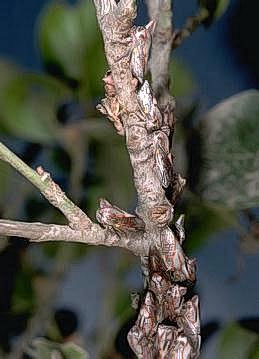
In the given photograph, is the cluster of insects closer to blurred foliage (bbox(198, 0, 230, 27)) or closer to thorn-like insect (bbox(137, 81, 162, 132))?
thorn-like insect (bbox(137, 81, 162, 132))

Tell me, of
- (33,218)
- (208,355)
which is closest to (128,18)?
(33,218)

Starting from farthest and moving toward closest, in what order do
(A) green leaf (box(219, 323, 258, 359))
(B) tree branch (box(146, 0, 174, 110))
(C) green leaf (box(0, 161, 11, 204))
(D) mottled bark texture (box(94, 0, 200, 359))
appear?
(C) green leaf (box(0, 161, 11, 204)), (A) green leaf (box(219, 323, 258, 359)), (B) tree branch (box(146, 0, 174, 110)), (D) mottled bark texture (box(94, 0, 200, 359))

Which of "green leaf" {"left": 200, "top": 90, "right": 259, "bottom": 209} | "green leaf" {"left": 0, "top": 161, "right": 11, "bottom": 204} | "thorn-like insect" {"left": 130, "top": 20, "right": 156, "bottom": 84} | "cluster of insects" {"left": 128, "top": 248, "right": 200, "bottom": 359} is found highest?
"green leaf" {"left": 0, "top": 161, "right": 11, "bottom": 204}

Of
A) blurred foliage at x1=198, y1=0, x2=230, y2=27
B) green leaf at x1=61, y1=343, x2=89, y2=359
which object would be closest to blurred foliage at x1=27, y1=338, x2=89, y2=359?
green leaf at x1=61, y1=343, x2=89, y2=359

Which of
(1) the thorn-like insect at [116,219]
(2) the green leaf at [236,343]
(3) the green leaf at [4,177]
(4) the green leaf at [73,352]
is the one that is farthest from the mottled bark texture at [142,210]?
(3) the green leaf at [4,177]

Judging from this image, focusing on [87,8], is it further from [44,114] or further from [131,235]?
[131,235]

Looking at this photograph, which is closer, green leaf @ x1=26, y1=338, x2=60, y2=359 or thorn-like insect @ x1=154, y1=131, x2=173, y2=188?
thorn-like insect @ x1=154, y1=131, x2=173, y2=188

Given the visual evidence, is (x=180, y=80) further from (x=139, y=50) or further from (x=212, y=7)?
(x=139, y=50)
